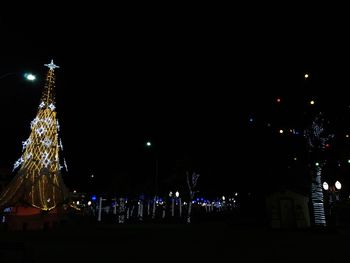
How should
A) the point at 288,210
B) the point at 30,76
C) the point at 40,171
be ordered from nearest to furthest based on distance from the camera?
the point at 30,76
the point at 288,210
the point at 40,171

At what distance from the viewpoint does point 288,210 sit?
82.3 ft

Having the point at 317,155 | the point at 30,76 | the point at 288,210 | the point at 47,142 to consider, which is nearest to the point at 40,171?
the point at 47,142

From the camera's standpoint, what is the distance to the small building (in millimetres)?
24562

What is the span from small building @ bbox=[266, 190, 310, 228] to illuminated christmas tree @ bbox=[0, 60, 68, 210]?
1692cm

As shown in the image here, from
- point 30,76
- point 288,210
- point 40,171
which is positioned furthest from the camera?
point 40,171

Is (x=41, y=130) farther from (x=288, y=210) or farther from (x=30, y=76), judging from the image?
(x=288, y=210)

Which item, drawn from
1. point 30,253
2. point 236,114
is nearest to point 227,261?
point 30,253

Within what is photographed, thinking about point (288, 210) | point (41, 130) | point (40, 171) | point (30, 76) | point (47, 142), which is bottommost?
point (288, 210)

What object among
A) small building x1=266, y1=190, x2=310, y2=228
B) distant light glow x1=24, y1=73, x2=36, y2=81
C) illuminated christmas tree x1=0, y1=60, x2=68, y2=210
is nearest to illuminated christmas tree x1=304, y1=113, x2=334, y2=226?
small building x1=266, y1=190, x2=310, y2=228

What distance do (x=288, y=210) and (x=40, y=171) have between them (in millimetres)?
19376

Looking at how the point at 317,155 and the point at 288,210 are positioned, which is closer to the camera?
the point at 317,155

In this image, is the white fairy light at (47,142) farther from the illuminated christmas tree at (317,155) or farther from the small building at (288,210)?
the illuminated christmas tree at (317,155)

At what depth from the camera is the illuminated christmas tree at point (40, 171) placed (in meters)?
25.7

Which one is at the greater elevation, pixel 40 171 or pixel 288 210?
pixel 40 171
